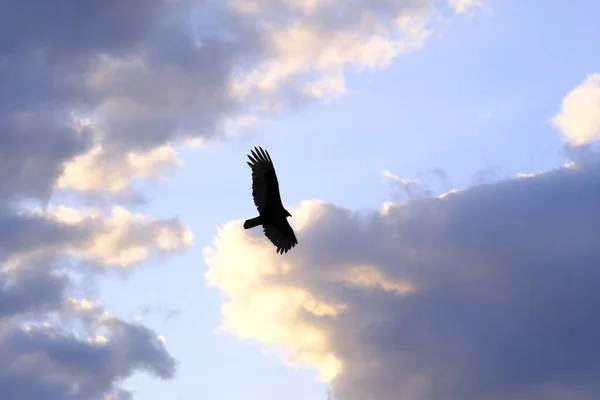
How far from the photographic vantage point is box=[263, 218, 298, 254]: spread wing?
95938 mm

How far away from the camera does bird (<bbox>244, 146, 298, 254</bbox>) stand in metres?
93.2

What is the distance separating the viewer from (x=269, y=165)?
93.2m

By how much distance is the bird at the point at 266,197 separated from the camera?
93250mm

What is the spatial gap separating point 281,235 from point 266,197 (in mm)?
4099

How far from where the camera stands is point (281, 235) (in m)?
96.6

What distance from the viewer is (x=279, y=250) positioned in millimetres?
96688

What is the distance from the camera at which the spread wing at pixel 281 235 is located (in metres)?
95.9

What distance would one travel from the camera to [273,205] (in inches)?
3703

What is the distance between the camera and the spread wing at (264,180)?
93250 mm

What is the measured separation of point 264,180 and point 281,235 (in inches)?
212

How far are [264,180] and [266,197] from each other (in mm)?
1359

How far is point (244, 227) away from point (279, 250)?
387cm

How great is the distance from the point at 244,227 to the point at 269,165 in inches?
202

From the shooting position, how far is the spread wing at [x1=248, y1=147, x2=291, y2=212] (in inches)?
3671
